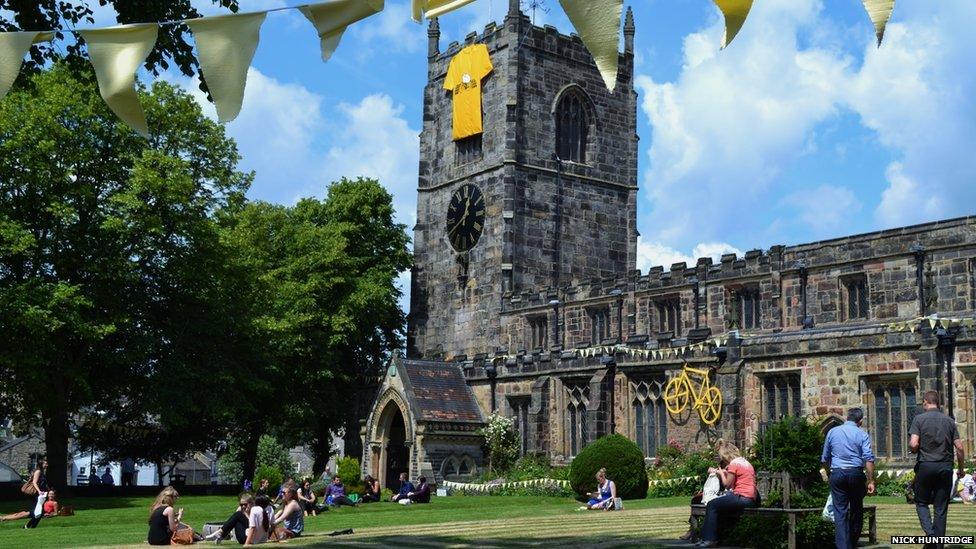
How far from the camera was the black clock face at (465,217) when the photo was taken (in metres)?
60.8

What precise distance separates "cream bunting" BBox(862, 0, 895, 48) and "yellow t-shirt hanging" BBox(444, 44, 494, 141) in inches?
2172

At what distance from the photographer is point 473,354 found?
198 feet

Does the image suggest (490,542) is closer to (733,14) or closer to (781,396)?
(733,14)

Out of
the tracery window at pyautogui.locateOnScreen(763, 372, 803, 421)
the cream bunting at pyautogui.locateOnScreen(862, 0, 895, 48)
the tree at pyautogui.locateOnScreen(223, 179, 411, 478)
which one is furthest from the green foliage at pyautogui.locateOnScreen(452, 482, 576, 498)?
the cream bunting at pyautogui.locateOnScreen(862, 0, 895, 48)

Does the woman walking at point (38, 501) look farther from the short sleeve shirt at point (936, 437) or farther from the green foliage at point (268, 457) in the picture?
the green foliage at point (268, 457)

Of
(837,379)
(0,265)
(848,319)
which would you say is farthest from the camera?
(848,319)

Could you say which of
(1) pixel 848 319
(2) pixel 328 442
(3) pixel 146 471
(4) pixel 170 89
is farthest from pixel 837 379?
(3) pixel 146 471

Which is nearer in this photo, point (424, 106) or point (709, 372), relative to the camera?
point (709, 372)

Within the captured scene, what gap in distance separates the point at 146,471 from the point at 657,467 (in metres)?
74.4

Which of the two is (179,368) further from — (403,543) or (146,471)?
(146,471)

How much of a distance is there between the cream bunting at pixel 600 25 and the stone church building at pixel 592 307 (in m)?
30.0

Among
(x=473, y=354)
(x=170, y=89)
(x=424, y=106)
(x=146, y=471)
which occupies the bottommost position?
(x=146, y=471)

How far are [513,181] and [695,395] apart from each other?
20.2 meters

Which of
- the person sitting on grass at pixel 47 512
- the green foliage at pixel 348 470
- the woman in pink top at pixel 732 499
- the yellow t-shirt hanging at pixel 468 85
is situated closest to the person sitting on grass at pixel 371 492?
the green foliage at pixel 348 470
